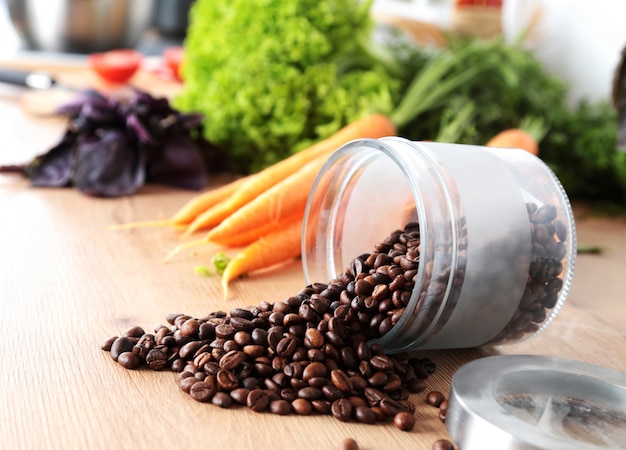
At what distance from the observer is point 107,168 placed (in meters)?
2.17

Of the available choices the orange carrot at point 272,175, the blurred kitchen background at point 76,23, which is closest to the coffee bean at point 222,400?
the orange carrot at point 272,175

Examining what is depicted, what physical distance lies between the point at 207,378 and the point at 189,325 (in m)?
0.13

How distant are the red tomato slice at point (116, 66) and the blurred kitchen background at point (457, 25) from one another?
0.45 metres

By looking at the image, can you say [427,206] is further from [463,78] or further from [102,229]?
[463,78]

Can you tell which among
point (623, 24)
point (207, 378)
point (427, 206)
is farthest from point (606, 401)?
point (623, 24)

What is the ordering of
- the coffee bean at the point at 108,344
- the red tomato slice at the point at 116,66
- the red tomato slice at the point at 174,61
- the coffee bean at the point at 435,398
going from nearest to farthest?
the coffee bean at the point at 435,398
the coffee bean at the point at 108,344
the red tomato slice at the point at 116,66
the red tomato slice at the point at 174,61

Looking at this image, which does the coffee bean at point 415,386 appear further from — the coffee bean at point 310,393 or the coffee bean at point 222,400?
the coffee bean at point 222,400

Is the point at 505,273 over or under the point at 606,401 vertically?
over

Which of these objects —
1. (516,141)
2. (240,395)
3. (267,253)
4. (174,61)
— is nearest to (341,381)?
(240,395)

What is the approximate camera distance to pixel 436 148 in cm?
117

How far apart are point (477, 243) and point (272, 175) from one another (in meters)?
0.93

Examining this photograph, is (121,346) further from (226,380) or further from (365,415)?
(365,415)

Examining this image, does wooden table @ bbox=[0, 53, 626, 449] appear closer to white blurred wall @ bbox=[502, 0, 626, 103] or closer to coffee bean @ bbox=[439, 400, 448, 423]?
coffee bean @ bbox=[439, 400, 448, 423]

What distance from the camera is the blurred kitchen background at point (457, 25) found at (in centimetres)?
285
